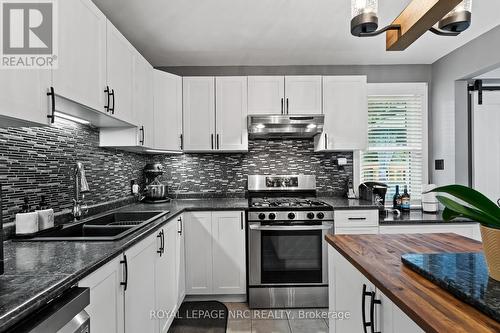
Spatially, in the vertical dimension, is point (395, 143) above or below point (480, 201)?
above

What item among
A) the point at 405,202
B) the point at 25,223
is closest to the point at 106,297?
the point at 25,223

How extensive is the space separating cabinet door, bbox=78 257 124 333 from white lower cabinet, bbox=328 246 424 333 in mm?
1099

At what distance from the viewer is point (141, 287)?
1825mm

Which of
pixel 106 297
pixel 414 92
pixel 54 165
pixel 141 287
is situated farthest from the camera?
pixel 414 92

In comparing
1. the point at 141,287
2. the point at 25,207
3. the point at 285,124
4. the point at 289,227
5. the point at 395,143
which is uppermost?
the point at 285,124

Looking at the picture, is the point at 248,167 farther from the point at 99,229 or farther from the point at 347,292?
the point at 347,292

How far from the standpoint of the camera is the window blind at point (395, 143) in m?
3.75

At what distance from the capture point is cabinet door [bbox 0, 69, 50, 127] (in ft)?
3.85

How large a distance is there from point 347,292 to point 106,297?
116 centimetres

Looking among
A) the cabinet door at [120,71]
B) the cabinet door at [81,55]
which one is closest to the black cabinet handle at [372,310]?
the cabinet door at [81,55]

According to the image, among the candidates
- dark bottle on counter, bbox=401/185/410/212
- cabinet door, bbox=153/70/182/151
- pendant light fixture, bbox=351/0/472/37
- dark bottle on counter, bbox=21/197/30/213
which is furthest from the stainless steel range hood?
dark bottle on counter, bbox=21/197/30/213

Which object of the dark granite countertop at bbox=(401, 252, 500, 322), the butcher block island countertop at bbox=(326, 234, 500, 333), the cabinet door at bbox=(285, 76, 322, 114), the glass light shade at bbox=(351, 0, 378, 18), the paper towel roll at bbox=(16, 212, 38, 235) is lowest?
the butcher block island countertop at bbox=(326, 234, 500, 333)

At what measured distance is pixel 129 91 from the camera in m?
2.46

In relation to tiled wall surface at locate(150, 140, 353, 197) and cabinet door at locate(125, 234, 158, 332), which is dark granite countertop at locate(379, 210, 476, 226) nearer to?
tiled wall surface at locate(150, 140, 353, 197)
